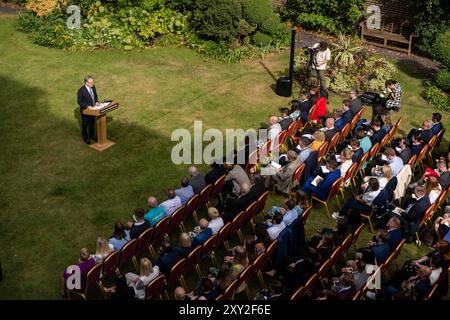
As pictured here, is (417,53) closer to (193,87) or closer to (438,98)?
(438,98)

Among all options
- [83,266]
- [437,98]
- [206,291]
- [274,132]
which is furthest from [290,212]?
[437,98]

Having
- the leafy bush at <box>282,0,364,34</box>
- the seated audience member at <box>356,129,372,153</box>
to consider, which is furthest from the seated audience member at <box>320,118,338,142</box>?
the leafy bush at <box>282,0,364,34</box>

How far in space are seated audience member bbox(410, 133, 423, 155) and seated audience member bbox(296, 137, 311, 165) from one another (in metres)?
2.45

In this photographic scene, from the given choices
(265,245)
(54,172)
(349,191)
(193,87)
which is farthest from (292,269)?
(193,87)

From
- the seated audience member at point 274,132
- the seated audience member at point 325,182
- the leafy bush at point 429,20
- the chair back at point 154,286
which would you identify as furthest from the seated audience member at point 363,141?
the leafy bush at point 429,20

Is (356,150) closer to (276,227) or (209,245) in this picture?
(276,227)

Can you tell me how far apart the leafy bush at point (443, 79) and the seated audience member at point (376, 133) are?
4.81 m

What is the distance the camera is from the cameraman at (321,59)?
1720cm

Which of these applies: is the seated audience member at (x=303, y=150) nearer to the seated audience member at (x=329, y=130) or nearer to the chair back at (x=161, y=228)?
the seated audience member at (x=329, y=130)

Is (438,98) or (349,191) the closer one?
(349,191)

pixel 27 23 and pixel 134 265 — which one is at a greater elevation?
pixel 27 23

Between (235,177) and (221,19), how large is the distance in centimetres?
971

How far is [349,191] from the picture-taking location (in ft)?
45.0
